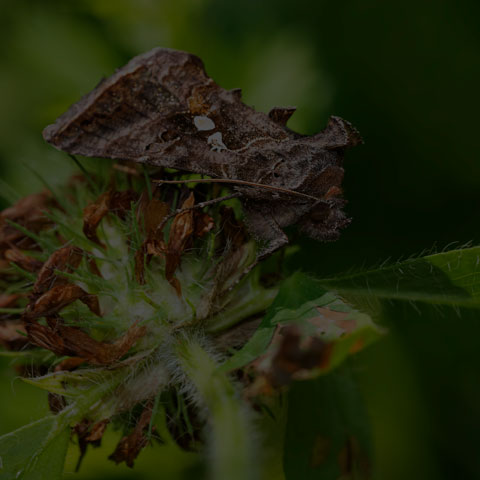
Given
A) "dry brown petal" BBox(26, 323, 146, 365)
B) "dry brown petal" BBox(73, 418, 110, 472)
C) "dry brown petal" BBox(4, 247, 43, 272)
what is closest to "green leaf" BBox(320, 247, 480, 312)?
"dry brown petal" BBox(26, 323, 146, 365)

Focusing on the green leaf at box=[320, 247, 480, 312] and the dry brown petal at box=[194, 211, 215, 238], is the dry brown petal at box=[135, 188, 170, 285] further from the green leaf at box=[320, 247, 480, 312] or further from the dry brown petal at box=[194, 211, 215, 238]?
the green leaf at box=[320, 247, 480, 312]

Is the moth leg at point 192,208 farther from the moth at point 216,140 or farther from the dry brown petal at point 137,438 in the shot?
the dry brown petal at point 137,438

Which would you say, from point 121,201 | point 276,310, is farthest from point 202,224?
point 276,310

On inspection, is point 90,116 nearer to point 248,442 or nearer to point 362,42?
point 248,442

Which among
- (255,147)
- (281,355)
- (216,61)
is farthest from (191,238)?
(216,61)

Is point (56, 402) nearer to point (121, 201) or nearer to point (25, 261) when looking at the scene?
point (25, 261)
